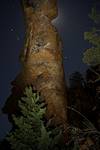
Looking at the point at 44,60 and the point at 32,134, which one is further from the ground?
the point at 44,60

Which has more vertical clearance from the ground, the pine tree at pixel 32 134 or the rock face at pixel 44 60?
the rock face at pixel 44 60

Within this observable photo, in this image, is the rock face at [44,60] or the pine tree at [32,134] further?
the rock face at [44,60]

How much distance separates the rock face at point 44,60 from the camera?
10.5 metres

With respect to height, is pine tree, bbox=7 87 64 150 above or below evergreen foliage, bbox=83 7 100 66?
below

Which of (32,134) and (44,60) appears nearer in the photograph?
(32,134)

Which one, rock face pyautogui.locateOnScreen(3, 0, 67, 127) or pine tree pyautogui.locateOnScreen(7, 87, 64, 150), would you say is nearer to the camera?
pine tree pyautogui.locateOnScreen(7, 87, 64, 150)

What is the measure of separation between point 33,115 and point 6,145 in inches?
320

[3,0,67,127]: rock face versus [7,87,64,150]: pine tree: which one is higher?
[3,0,67,127]: rock face

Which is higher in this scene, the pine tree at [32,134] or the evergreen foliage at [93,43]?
the evergreen foliage at [93,43]

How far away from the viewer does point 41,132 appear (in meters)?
7.42

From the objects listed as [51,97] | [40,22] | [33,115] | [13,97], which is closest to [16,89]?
[13,97]

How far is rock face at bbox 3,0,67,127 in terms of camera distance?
10461 mm

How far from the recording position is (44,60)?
35.3ft

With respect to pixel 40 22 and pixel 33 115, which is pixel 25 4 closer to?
pixel 40 22
